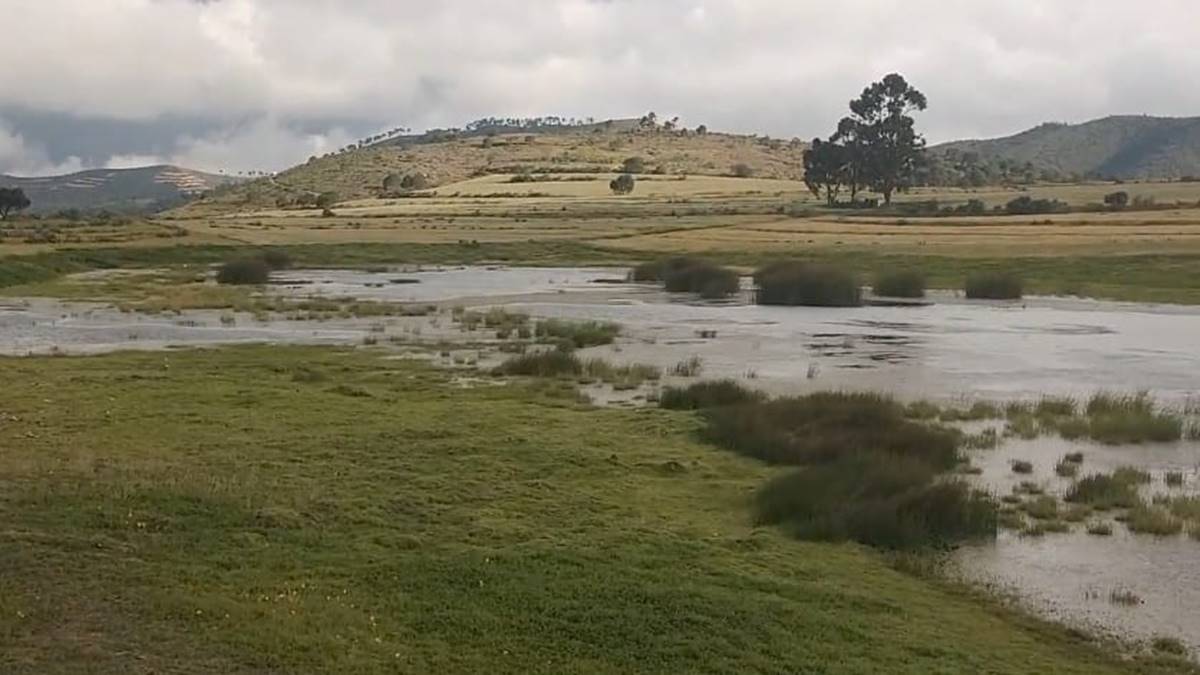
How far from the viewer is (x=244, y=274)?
225 ft

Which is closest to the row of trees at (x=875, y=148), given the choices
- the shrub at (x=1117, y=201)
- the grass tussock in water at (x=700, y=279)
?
the shrub at (x=1117, y=201)

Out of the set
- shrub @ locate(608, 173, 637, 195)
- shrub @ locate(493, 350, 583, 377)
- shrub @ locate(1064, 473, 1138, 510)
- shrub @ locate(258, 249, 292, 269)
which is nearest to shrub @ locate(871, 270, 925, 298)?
shrub @ locate(493, 350, 583, 377)

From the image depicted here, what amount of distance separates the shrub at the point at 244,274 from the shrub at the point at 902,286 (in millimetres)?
33050

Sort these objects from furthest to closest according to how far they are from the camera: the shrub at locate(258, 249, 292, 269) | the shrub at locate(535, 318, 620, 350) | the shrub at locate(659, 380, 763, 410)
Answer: the shrub at locate(258, 249, 292, 269) → the shrub at locate(535, 318, 620, 350) → the shrub at locate(659, 380, 763, 410)

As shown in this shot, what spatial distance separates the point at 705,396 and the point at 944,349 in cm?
1634

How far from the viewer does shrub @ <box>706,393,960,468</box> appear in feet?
66.6

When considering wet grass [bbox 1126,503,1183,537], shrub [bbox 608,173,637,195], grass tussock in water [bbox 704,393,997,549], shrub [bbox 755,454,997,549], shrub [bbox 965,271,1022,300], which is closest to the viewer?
shrub [bbox 755,454,997,549]

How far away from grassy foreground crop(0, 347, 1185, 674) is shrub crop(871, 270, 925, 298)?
148 ft

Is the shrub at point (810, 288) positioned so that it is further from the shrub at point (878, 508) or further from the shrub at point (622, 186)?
the shrub at point (622, 186)

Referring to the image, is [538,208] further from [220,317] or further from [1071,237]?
[220,317]

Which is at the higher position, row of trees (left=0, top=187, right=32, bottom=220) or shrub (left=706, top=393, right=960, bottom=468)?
row of trees (left=0, top=187, right=32, bottom=220)

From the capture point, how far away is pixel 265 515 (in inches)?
572

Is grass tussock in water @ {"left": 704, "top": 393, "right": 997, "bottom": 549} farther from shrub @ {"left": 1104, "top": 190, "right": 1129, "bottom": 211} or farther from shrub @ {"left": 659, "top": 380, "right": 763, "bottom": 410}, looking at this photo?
shrub @ {"left": 1104, "top": 190, "right": 1129, "bottom": 211}

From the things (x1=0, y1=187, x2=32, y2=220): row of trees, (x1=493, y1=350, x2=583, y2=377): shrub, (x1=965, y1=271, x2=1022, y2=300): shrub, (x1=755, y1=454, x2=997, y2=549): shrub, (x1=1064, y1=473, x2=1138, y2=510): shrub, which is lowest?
(x1=965, y1=271, x2=1022, y2=300): shrub
